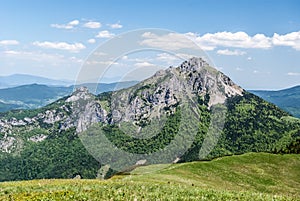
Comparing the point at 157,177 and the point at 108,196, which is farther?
the point at 157,177

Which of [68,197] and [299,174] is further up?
[68,197]

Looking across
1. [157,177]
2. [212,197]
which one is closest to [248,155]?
[157,177]

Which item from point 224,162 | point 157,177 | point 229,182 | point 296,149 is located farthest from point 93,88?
point 296,149

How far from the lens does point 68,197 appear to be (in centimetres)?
1634

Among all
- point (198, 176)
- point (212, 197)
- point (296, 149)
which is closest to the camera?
point (212, 197)

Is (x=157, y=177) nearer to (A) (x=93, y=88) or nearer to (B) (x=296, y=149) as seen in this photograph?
(A) (x=93, y=88)

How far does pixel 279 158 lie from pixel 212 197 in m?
51.8

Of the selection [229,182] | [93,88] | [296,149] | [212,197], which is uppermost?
[93,88]

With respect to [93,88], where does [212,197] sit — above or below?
below

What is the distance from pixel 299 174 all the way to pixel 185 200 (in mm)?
48474

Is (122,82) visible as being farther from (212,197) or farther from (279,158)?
(279,158)

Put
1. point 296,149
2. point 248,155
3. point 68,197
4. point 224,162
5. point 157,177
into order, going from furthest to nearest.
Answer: point 296,149, point 248,155, point 224,162, point 157,177, point 68,197

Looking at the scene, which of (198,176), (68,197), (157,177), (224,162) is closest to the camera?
(68,197)

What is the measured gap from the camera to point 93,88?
4328 centimetres
